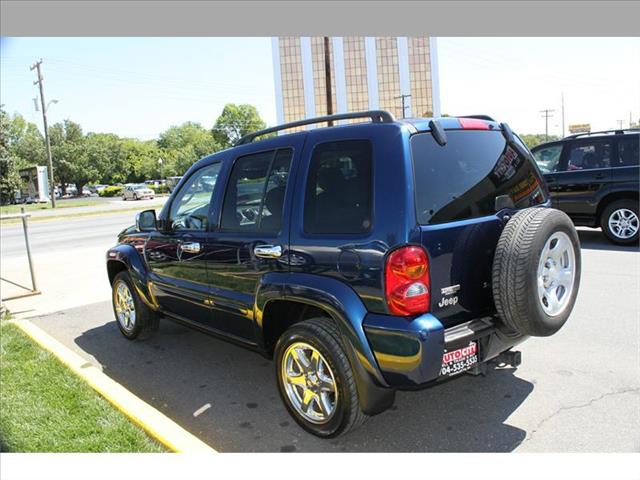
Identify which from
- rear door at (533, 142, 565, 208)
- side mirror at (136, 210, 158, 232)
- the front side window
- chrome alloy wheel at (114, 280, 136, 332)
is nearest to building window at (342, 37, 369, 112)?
rear door at (533, 142, 565, 208)

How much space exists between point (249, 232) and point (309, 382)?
1.13 m

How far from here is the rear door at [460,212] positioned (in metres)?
2.81

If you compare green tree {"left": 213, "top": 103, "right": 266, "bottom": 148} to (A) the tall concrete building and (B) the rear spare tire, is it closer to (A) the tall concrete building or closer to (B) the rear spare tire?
(A) the tall concrete building

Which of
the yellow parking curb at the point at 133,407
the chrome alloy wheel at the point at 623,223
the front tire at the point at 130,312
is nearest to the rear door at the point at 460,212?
the yellow parking curb at the point at 133,407

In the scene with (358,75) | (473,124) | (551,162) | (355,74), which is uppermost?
(355,74)

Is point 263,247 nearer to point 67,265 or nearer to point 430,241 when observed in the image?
point 430,241

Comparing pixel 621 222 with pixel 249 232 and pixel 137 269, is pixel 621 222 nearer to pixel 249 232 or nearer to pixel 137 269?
A: pixel 249 232

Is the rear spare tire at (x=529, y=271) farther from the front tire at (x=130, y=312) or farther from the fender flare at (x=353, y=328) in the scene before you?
the front tire at (x=130, y=312)

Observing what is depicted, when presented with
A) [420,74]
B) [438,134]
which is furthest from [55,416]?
[420,74]

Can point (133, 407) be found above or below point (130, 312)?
below

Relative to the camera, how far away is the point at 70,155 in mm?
63531

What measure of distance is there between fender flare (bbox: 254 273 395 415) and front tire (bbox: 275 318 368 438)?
3.1 inches

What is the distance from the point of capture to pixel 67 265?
34.6 feet

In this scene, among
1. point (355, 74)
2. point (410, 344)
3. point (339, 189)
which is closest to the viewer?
point (410, 344)
